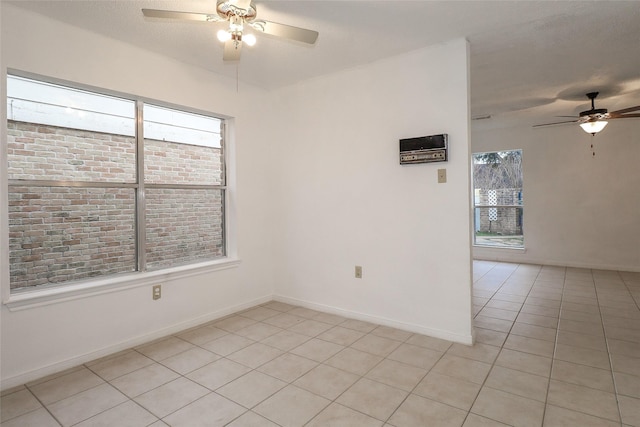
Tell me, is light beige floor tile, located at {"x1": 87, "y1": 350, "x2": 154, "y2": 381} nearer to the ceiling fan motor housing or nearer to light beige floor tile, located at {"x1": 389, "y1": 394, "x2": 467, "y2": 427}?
light beige floor tile, located at {"x1": 389, "y1": 394, "x2": 467, "y2": 427}

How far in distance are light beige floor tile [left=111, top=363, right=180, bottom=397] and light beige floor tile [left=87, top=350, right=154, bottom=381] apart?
68mm

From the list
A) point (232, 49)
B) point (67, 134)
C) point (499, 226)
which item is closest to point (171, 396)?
point (67, 134)

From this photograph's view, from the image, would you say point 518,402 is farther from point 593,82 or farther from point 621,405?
point 593,82

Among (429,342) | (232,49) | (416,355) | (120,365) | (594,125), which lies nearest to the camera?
(232,49)

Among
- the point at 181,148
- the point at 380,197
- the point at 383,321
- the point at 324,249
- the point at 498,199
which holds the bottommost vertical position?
the point at 383,321

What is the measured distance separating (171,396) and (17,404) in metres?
0.90

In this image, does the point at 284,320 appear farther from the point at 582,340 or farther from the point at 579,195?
the point at 579,195

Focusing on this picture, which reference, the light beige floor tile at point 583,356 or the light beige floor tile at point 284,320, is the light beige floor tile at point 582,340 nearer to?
the light beige floor tile at point 583,356

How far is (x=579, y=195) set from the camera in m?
5.68

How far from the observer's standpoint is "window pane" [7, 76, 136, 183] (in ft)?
7.91

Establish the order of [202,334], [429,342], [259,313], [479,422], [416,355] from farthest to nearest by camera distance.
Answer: [259,313]
[202,334]
[429,342]
[416,355]
[479,422]

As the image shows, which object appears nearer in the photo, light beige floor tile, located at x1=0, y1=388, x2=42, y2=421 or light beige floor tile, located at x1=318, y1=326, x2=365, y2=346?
light beige floor tile, located at x1=0, y1=388, x2=42, y2=421

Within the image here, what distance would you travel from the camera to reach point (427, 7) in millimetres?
2305

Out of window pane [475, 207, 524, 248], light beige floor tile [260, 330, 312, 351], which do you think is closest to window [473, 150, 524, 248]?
window pane [475, 207, 524, 248]
